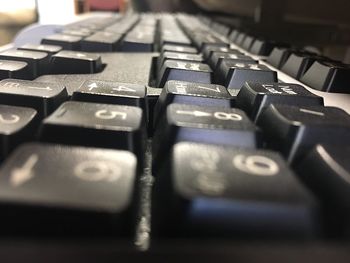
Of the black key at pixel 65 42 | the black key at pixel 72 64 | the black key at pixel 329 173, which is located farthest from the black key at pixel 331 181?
the black key at pixel 65 42

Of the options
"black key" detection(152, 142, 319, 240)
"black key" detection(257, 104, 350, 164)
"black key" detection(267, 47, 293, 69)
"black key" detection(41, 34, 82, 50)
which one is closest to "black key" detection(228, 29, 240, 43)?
"black key" detection(267, 47, 293, 69)

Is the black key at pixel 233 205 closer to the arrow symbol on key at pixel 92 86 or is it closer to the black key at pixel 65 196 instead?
the black key at pixel 65 196

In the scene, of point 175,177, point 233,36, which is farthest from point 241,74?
point 233,36

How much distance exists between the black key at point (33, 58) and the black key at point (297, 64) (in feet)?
0.96

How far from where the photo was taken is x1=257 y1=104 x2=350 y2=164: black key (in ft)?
0.89

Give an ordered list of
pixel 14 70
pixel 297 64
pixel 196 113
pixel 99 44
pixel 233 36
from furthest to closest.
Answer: pixel 233 36, pixel 99 44, pixel 297 64, pixel 14 70, pixel 196 113

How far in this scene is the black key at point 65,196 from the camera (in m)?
0.18

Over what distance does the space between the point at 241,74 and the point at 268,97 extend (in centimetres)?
11

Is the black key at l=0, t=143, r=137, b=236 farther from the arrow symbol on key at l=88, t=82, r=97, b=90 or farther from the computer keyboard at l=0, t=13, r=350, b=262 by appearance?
the arrow symbol on key at l=88, t=82, r=97, b=90

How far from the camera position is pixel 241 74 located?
0.45m

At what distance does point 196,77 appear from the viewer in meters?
0.45

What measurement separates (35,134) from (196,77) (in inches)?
7.9

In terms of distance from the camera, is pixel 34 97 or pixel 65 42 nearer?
pixel 34 97

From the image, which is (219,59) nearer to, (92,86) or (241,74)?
(241,74)
